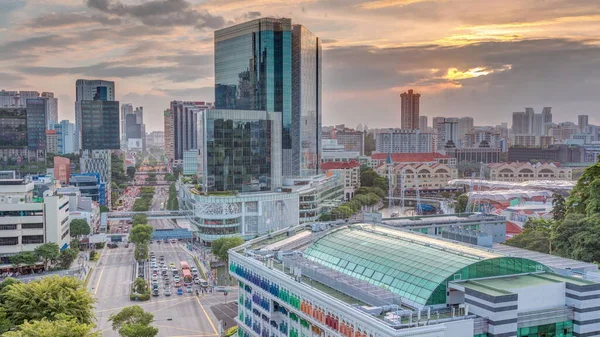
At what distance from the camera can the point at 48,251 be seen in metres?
43.8

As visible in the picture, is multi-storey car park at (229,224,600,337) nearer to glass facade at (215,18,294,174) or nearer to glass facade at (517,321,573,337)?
glass facade at (517,321,573,337)

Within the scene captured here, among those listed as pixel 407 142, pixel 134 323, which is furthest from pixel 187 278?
pixel 407 142

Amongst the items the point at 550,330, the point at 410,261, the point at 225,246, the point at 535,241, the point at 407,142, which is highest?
the point at 407,142

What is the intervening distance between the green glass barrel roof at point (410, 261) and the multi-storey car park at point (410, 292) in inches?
1.5

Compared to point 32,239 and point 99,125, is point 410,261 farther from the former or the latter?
point 99,125

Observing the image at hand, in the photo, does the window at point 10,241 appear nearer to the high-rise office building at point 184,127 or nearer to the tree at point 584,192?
the tree at point 584,192

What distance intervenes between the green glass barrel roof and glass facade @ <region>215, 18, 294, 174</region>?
175 ft

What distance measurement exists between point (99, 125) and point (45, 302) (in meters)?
103

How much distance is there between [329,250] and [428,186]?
2870 inches

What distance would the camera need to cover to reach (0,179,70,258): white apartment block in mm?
44438

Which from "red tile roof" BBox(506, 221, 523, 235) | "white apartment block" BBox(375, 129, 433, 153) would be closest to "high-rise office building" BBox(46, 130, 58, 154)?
"white apartment block" BBox(375, 129, 433, 153)

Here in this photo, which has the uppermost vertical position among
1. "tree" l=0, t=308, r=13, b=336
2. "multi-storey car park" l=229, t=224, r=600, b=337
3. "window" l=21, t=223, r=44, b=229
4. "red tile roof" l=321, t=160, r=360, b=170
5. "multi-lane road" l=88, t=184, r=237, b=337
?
"red tile roof" l=321, t=160, r=360, b=170

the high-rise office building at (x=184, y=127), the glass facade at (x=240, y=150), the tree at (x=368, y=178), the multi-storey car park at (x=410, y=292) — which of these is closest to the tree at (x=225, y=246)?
the glass facade at (x=240, y=150)

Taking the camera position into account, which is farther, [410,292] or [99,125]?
[99,125]
